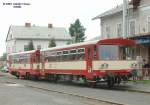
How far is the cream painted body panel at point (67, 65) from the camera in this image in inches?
1251

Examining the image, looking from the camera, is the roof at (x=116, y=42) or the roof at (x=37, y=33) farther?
the roof at (x=37, y=33)

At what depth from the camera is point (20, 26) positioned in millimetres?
115125

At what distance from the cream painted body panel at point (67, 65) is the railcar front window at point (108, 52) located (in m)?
1.72

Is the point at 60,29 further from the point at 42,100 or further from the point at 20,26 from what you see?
the point at 42,100

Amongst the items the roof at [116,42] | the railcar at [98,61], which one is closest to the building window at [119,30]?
the railcar at [98,61]

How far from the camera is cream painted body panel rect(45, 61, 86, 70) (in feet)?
104

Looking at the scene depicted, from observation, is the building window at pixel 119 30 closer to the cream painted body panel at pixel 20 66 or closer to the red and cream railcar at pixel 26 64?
the red and cream railcar at pixel 26 64

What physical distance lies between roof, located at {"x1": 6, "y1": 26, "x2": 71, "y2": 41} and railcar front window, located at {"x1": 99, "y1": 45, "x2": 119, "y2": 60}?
81.4 metres

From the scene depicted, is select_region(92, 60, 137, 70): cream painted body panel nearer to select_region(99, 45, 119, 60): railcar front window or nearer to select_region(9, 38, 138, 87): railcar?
select_region(9, 38, 138, 87): railcar

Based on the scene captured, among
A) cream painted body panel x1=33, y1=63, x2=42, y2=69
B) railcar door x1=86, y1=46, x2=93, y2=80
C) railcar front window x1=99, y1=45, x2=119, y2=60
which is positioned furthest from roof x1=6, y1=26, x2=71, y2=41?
railcar front window x1=99, y1=45, x2=119, y2=60

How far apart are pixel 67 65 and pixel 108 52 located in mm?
5014

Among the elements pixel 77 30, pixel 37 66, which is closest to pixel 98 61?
pixel 37 66

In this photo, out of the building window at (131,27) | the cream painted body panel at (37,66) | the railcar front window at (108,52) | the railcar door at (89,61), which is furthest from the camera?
the building window at (131,27)

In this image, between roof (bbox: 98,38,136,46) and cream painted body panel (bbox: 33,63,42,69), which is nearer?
roof (bbox: 98,38,136,46)
